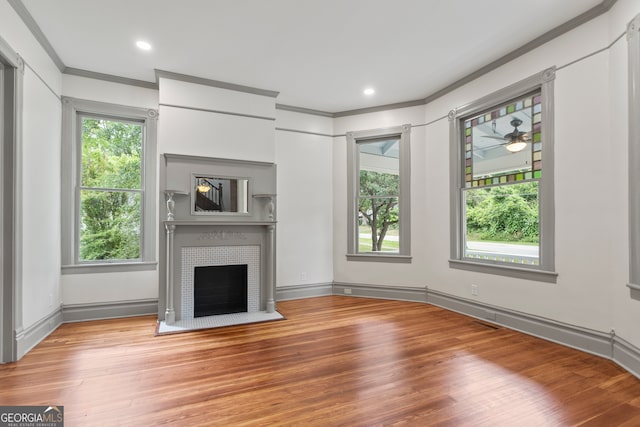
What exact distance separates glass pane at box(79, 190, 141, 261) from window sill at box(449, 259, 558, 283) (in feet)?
14.2

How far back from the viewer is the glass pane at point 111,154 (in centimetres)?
417

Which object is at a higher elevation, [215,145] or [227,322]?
[215,145]

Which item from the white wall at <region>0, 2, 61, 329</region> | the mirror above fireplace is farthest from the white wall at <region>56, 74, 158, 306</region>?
the mirror above fireplace

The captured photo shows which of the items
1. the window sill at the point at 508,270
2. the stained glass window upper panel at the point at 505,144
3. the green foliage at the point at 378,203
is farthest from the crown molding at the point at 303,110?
the window sill at the point at 508,270

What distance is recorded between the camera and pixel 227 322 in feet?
13.1

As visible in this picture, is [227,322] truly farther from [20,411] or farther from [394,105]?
[394,105]

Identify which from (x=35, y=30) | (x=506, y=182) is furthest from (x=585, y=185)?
(x=35, y=30)

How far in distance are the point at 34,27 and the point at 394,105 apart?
444 cm

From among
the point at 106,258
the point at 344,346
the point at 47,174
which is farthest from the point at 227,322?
the point at 47,174

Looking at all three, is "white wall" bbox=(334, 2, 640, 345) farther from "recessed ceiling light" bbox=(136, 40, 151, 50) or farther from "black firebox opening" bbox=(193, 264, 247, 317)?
"recessed ceiling light" bbox=(136, 40, 151, 50)

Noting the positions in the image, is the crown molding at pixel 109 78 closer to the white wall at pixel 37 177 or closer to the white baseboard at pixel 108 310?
the white wall at pixel 37 177

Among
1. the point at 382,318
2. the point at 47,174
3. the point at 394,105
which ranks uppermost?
the point at 394,105

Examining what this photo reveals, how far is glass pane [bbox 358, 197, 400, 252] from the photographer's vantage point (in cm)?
530

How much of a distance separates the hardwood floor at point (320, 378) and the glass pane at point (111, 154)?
1.81 meters
